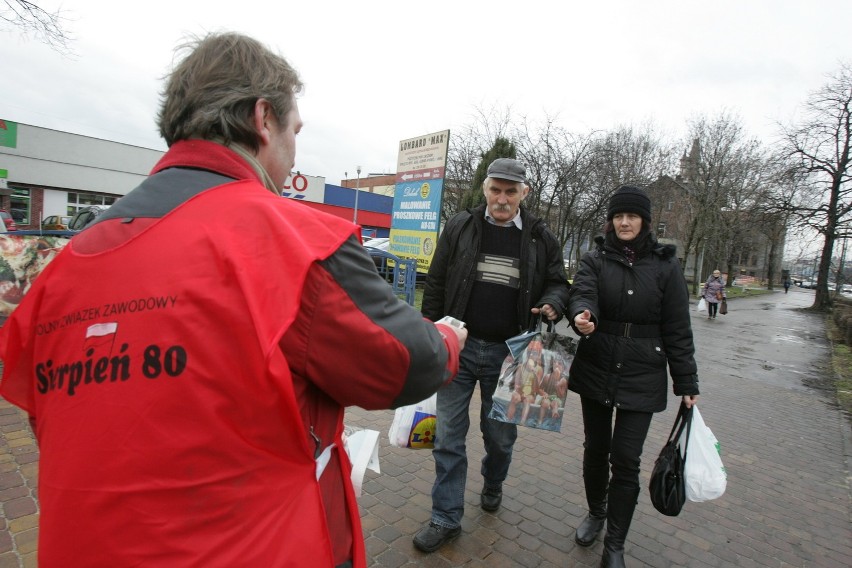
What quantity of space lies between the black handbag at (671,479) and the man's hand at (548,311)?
87cm

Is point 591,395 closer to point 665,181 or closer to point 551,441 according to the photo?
point 551,441

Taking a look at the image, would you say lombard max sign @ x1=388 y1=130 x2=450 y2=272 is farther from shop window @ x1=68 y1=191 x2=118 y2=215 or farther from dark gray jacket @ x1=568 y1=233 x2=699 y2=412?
shop window @ x1=68 y1=191 x2=118 y2=215

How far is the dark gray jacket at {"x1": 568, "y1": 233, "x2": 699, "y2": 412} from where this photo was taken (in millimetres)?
2816

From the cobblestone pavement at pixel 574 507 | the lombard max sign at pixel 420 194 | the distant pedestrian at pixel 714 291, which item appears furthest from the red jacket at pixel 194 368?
the distant pedestrian at pixel 714 291

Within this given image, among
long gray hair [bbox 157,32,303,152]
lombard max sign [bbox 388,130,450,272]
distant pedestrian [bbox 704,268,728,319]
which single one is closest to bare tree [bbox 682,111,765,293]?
distant pedestrian [bbox 704,268,728,319]

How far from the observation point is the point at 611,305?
9.56ft

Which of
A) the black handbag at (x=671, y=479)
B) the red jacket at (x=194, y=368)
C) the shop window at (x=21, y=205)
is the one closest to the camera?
the red jacket at (x=194, y=368)

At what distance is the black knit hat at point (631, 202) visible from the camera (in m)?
2.92

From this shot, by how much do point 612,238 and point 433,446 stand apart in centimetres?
164

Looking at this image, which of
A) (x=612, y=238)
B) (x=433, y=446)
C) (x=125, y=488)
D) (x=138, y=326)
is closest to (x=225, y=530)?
(x=125, y=488)

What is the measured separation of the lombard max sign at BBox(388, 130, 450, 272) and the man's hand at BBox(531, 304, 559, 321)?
299 inches

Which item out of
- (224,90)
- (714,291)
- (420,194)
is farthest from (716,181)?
(224,90)

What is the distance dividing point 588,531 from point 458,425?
3.51 ft

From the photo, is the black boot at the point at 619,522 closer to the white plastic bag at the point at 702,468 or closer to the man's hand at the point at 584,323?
the white plastic bag at the point at 702,468
